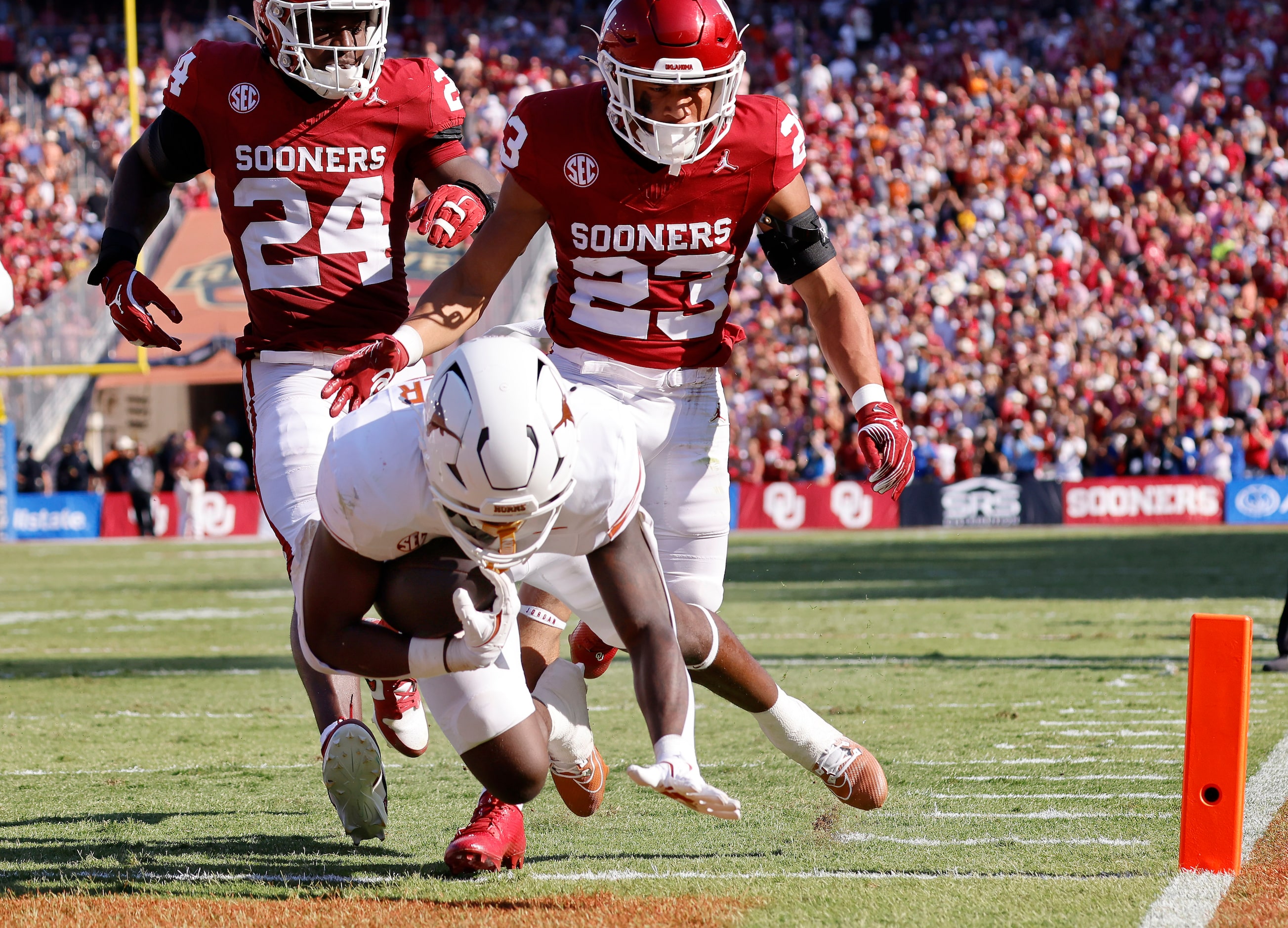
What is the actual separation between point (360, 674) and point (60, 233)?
765 inches

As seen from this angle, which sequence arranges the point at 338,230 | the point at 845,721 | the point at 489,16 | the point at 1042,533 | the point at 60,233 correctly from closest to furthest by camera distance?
the point at 338,230 → the point at 845,721 → the point at 1042,533 → the point at 60,233 → the point at 489,16

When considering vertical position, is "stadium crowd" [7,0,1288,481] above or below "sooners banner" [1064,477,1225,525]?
above

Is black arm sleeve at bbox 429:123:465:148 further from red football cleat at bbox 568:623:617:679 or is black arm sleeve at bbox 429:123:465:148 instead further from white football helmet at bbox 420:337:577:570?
white football helmet at bbox 420:337:577:570

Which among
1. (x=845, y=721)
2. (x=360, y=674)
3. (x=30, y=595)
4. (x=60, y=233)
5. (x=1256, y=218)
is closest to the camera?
(x=360, y=674)

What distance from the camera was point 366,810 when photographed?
11.6 feet

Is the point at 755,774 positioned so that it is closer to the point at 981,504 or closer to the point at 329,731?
the point at 329,731

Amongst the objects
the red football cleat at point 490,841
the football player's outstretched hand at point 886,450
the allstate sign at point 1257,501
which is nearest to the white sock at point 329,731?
the red football cleat at point 490,841

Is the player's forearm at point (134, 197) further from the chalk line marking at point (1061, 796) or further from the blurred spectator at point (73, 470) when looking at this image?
the blurred spectator at point (73, 470)

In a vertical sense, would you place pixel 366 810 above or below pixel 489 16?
below

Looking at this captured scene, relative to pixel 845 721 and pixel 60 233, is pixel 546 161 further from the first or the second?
pixel 60 233

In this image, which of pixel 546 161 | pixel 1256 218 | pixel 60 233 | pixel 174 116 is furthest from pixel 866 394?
pixel 60 233

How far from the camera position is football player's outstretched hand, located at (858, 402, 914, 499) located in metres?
3.62

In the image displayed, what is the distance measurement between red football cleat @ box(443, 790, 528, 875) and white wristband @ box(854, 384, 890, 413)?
1.27m

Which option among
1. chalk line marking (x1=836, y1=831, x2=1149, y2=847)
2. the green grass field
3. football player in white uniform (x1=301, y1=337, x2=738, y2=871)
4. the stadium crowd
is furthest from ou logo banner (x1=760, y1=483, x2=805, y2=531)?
football player in white uniform (x1=301, y1=337, x2=738, y2=871)
